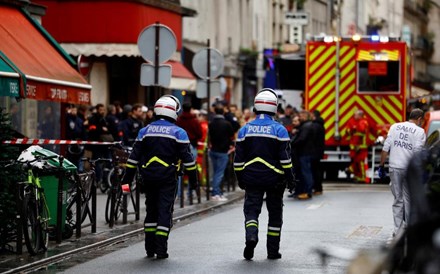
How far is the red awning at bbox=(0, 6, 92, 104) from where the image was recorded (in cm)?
2011

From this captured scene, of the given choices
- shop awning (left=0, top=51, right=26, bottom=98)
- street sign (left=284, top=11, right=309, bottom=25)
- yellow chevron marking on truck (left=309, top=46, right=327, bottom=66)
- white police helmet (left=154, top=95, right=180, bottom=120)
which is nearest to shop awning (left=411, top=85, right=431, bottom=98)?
yellow chevron marking on truck (left=309, top=46, right=327, bottom=66)

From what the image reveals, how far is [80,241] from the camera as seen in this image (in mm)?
16141

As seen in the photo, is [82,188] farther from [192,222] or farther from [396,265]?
[396,265]

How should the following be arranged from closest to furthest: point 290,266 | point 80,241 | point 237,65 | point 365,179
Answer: point 290,266
point 80,241
point 365,179
point 237,65

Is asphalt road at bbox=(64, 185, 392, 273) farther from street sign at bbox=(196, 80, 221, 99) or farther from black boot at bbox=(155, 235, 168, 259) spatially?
street sign at bbox=(196, 80, 221, 99)

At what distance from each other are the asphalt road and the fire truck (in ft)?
19.6

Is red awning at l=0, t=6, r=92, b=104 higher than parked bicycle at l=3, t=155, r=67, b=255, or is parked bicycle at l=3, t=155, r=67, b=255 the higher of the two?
red awning at l=0, t=6, r=92, b=104

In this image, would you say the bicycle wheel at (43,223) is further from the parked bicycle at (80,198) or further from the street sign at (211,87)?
the street sign at (211,87)

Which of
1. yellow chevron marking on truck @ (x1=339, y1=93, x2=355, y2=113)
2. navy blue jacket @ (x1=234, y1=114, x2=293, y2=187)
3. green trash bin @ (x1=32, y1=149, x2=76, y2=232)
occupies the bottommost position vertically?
green trash bin @ (x1=32, y1=149, x2=76, y2=232)

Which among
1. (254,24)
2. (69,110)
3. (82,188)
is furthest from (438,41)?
(82,188)

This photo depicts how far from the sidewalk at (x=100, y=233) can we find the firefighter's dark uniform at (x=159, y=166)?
1.08m

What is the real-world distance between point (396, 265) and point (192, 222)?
1318 cm

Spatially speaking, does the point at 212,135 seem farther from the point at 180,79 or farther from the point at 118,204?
the point at 180,79

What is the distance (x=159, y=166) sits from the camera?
1431 cm
